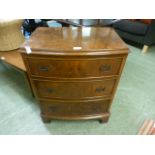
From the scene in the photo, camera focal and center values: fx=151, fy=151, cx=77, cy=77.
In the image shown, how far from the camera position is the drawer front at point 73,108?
1261mm

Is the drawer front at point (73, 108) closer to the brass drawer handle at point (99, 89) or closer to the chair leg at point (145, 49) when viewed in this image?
the brass drawer handle at point (99, 89)

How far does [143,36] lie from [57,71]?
2.02 metres

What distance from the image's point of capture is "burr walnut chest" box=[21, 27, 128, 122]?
91cm

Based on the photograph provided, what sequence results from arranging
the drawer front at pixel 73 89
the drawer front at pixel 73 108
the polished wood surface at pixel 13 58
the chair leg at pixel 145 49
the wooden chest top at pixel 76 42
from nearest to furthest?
1. the wooden chest top at pixel 76 42
2. the drawer front at pixel 73 89
3. the drawer front at pixel 73 108
4. the polished wood surface at pixel 13 58
5. the chair leg at pixel 145 49

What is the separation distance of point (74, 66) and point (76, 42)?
0.16m

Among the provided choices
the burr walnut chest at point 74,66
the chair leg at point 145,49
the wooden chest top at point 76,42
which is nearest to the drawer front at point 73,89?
the burr walnut chest at point 74,66

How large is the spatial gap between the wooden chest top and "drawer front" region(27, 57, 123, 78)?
0.21ft

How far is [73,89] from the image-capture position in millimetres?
1125

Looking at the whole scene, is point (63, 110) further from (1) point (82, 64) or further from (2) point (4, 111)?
(2) point (4, 111)

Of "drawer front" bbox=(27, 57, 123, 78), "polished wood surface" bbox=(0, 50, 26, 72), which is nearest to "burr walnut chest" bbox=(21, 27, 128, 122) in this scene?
"drawer front" bbox=(27, 57, 123, 78)

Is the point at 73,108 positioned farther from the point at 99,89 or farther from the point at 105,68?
the point at 105,68

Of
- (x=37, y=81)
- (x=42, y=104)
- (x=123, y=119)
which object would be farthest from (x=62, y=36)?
(x=123, y=119)

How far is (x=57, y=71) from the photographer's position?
39.4 inches

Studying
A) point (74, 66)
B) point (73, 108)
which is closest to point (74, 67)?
point (74, 66)
